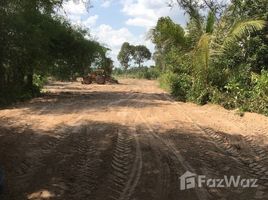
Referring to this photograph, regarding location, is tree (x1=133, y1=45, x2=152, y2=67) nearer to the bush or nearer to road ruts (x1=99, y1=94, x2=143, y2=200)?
the bush

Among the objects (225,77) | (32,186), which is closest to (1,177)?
(32,186)

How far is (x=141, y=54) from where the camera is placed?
256 ft

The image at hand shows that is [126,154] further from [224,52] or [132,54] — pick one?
[132,54]

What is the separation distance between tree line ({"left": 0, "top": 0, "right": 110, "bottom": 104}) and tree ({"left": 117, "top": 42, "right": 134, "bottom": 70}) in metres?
50.3

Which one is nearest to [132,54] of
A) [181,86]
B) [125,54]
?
[125,54]

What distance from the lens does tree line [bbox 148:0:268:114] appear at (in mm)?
15547

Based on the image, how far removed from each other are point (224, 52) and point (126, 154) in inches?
388

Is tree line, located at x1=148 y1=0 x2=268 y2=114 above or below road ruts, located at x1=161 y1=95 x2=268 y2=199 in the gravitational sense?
above

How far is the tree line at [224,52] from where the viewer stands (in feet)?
51.0

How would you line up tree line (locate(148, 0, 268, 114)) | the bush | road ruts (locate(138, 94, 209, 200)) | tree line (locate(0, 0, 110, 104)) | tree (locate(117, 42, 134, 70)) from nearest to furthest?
road ruts (locate(138, 94, 209, 200)), tree line (locate(0, 0, 110, 104)), tree line (locate(148, 0, 268, 114)), the bush, tree (locate(117, 42, 134, 70))

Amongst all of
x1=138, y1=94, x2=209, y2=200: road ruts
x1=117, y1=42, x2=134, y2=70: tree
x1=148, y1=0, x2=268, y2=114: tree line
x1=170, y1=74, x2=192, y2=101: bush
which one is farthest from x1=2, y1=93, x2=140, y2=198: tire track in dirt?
x1=117, y1=42, x2=134, y2=70: tree

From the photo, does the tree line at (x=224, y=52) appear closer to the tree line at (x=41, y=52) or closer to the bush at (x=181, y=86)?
the bush at (x=181, y=86)

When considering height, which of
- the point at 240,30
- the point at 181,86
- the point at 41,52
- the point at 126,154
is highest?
the point at 240,30

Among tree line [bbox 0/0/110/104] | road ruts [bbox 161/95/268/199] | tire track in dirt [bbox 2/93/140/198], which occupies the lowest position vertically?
road ruts [bbox 161/95/268/199]
